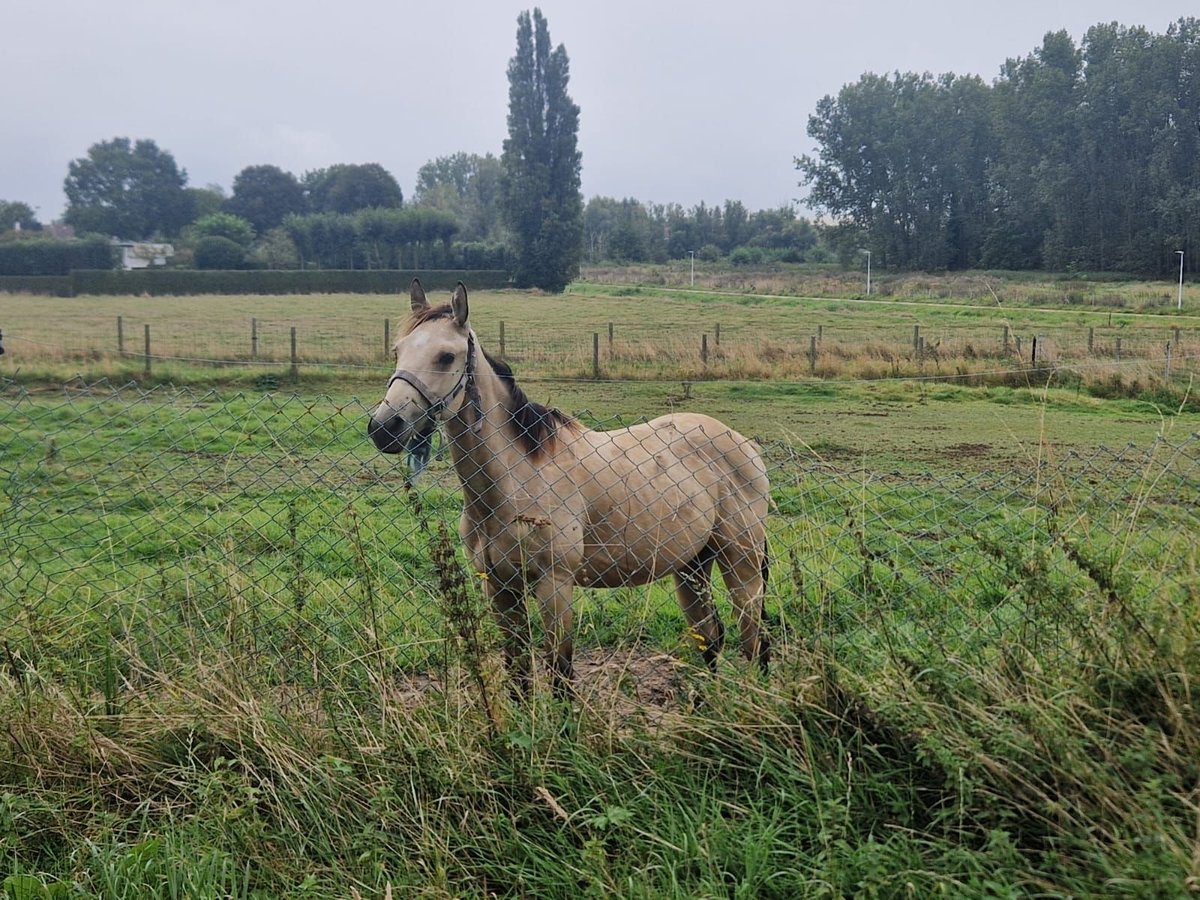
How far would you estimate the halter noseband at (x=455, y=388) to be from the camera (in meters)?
4.07

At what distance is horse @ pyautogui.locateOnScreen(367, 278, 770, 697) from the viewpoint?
4176mm

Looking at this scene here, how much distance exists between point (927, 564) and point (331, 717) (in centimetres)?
320

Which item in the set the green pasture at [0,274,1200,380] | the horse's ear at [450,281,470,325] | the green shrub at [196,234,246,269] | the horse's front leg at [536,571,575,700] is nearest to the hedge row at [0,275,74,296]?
the green pasture at [0,274,1200,380]

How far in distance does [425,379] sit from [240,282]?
55229mm

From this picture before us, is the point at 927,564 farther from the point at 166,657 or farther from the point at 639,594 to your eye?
the point at 166,657

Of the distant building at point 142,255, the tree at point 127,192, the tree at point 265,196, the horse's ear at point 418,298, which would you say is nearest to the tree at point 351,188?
the tree at point 265,196

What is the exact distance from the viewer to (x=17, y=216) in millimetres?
76562

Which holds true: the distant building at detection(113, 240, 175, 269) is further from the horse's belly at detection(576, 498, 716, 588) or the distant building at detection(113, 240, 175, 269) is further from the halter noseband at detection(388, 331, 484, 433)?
the horse's belly at detection(576, 498, 716, 588)

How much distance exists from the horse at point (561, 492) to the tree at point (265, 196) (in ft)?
256

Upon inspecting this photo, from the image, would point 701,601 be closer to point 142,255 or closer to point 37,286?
point 37,286

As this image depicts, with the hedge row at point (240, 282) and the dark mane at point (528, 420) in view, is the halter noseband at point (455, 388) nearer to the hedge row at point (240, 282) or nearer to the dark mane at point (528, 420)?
the dark mane at point (528, 420)

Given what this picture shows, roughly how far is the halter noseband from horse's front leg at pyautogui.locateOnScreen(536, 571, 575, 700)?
810mm

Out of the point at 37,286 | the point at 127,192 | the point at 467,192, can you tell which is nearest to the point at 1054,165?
the point at 37,286

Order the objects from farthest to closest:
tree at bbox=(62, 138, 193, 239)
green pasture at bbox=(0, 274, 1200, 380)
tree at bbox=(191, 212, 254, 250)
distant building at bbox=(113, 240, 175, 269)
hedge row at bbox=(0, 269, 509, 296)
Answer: tree at bbox=(62, 138, 193, 239)
tree at bbox=(191, 212, 254, 250)
distant building at bbox=(113, 240, 175, 269)
hedge row at bbox=(0, 269, 509, 296)
green pasture at bbox=(0, 274, 1200, 380)
